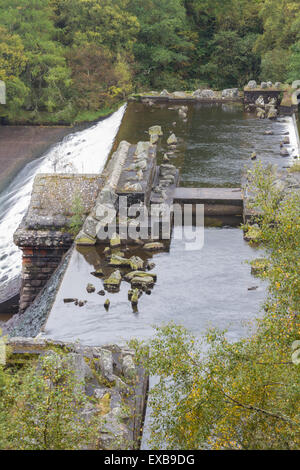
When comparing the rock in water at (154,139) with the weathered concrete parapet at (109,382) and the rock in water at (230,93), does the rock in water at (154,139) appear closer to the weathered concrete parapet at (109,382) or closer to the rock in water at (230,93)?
the rock in water at (230,93)

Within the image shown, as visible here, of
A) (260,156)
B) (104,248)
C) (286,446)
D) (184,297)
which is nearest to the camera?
(286,446)

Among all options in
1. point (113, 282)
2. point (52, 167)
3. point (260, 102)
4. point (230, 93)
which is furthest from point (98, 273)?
point (230, 93)

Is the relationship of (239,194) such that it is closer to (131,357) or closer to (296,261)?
(131,357)

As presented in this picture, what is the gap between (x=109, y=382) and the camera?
1345 centimetres

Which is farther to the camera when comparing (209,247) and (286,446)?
(209,247)

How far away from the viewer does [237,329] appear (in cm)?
1630

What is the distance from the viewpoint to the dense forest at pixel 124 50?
3878cm

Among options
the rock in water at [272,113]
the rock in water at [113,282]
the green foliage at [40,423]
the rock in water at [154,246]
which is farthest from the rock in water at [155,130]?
the green foliage at [40,423]

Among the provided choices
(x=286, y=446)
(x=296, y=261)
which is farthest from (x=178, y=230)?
(x=286, y=446)

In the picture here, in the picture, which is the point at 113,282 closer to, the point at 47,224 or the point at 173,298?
the point at 173,298

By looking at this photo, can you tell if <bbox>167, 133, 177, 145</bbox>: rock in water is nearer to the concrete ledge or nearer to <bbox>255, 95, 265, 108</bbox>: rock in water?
the concrete ledge

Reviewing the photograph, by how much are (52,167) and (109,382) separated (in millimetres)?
19729

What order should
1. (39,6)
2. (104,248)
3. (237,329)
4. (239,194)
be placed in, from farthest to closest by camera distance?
(39,6)
(239,194)
(104,248)
(237,329)

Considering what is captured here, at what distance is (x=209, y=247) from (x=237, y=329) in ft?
16.5
